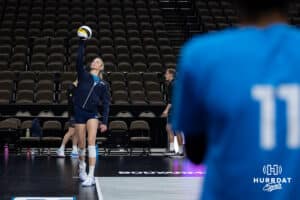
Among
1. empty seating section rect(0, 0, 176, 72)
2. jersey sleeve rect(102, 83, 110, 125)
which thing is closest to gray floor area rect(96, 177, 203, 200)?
jersey sleeve rect(102, 83, 110, 125)

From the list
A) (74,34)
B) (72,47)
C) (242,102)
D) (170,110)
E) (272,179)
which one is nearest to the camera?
(242,102)

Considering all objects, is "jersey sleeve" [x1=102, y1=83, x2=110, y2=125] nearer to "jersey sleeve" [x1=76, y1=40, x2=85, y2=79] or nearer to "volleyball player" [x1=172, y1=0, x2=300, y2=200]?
"jersey sleeve" [x1=76, y1=40, x2=85, y2=79]

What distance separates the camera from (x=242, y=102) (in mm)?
1695

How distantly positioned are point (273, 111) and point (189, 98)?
23 cm

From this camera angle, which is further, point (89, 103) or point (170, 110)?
point (170, 110)

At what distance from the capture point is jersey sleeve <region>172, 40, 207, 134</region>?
1709 millimetres

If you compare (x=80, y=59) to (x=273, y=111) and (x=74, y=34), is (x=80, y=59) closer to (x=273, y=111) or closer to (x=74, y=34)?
(x=273, y=111)

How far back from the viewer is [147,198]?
7305 millimetres

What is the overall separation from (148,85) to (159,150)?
71.2 inches

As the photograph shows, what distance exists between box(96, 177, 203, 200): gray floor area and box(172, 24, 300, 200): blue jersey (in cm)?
491

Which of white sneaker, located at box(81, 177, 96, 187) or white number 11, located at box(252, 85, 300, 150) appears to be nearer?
white number 11, located at box(252, 85, 300, 150)

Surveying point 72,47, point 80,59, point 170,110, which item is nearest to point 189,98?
point 80,59

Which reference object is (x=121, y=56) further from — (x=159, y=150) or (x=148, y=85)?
(x=159, y=150)

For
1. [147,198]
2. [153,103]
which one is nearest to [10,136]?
[153,103]
